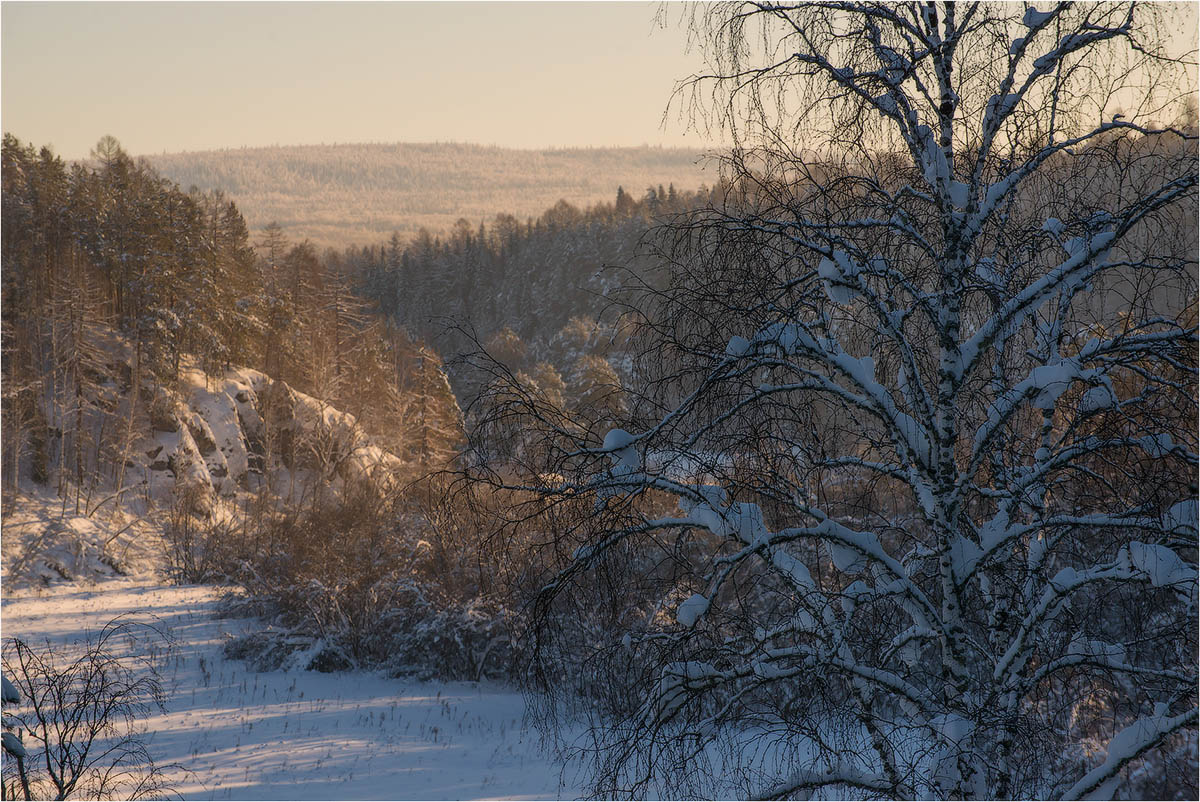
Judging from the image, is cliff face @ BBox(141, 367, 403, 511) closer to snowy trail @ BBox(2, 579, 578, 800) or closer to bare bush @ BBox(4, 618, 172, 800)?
snowy trail @ BBox(2, 579, 578, 800)

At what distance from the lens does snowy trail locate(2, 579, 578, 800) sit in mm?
14570

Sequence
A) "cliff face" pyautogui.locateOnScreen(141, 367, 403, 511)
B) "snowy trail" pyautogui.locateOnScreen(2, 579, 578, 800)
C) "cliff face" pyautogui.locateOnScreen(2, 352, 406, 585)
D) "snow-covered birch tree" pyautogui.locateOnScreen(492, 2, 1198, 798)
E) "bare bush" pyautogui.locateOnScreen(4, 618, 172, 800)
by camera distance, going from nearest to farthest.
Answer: "snow-covered birch tree" pyautogui.locateOnScreen(492, 2, 1198, 798)
"bare bush" pyautogui.locateOnScreen(4, 618, 172, 800)
"snowy trail" pyautogui.locateOnScreen(2, 579, 578, 800)
"cliff face" pyautogui.locateOnScreen(2, 352, 406, 585)
"cliff face" pyautogui.locateOnScreen(141, 367, 403, 511)

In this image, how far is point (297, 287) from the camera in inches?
2283

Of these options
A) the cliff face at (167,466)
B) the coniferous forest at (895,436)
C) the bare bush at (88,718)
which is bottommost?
the cliff face at (167,466)

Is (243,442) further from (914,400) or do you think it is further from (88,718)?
(914,400)

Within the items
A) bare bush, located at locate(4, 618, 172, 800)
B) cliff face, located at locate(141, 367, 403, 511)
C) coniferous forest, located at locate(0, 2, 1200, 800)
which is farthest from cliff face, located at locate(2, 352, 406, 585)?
coniferous forest, located at locate(0, 2, 1200, 800)

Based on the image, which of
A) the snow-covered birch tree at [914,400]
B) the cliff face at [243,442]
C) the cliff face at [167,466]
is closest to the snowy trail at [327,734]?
the snow-covered birch tree at [914,400]

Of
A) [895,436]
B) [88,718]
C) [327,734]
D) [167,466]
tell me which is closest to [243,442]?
[167,466]

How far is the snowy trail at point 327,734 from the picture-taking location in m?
14.6

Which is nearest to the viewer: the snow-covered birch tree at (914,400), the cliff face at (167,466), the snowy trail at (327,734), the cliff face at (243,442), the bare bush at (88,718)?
the snow-covered birch tree at (914,400)

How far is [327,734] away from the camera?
17.1m

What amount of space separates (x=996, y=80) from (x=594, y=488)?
3.84 metres

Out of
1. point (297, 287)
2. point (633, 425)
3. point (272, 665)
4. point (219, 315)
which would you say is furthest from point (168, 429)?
point (633, 425)

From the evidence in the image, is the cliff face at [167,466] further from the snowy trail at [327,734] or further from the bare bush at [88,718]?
the bare bush at [88,718]
